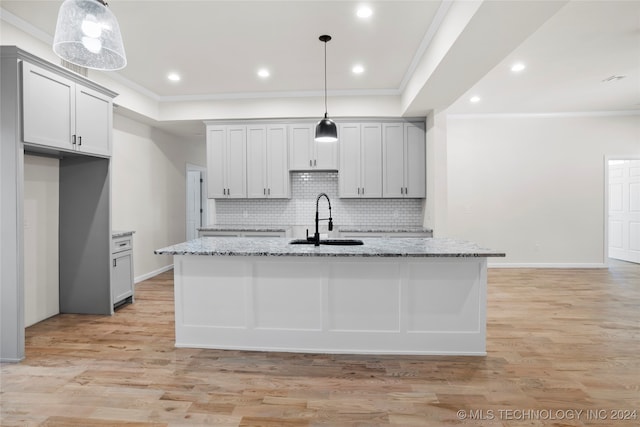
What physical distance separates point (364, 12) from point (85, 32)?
2236 millimetres

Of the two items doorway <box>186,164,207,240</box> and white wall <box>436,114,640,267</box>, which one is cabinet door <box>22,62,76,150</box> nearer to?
doorway <box>186,164,207,240</box>

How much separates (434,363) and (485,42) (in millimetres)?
2604

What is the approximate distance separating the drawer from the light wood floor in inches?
34.7

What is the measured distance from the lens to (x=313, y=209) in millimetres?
5988

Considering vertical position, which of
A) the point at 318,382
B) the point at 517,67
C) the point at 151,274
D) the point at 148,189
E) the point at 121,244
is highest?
the point at 517,67

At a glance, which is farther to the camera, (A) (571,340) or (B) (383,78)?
(B) (383,78)

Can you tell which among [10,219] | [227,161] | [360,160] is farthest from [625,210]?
[10,219]

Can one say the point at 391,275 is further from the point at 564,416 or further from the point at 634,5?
the point at 634,5

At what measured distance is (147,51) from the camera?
159 inches

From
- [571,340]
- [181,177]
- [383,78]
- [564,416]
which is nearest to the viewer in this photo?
[564,416]

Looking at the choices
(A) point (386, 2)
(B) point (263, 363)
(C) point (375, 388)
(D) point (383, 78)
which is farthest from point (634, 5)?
(B) point (263, 363)

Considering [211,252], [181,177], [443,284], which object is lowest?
[443,284]

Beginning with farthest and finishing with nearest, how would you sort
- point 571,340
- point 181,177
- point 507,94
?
1. point 181,177
2. point 507,94
3. point 571,340

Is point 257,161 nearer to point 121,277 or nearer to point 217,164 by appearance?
point 217,164
